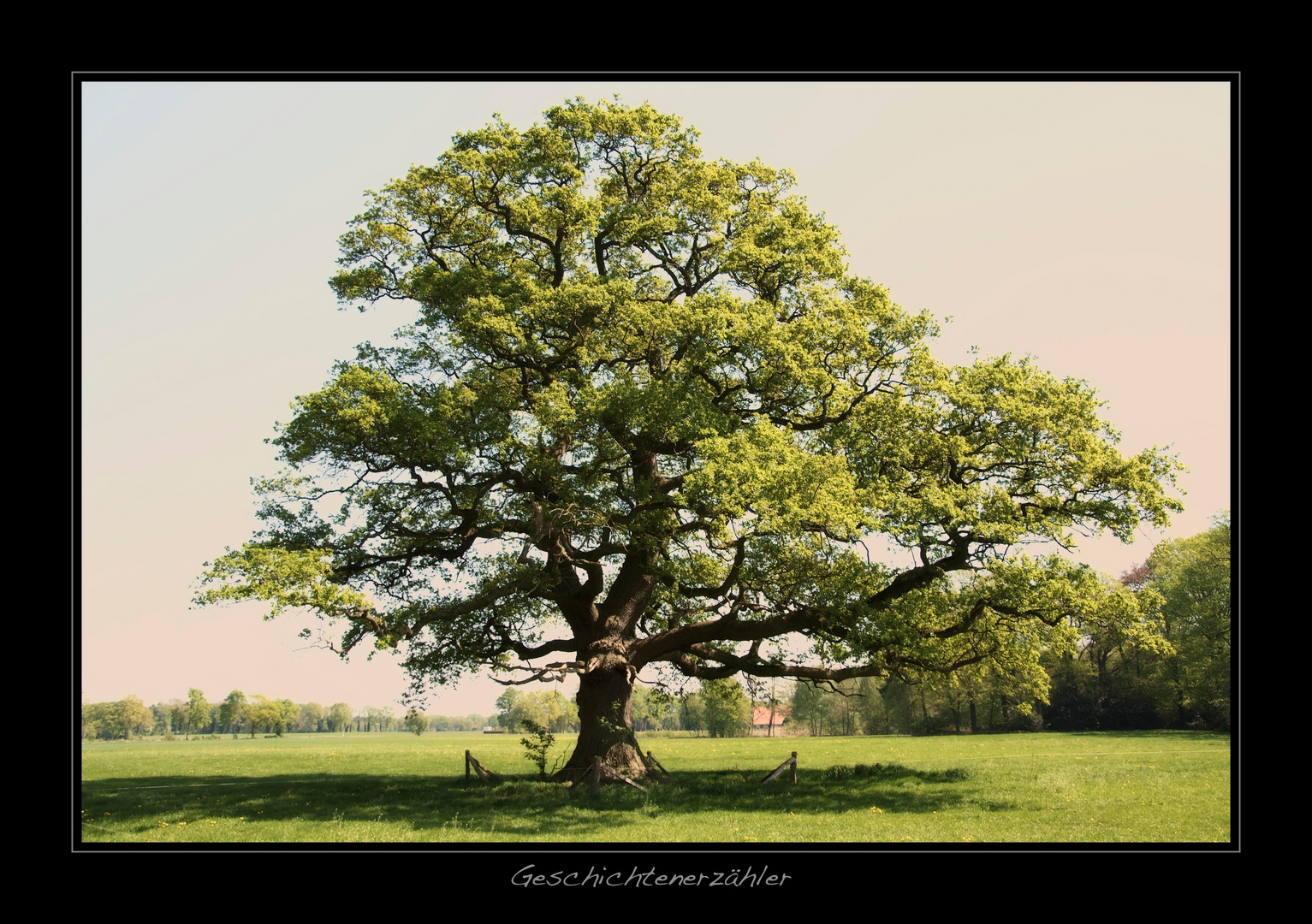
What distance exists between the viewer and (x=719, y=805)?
2166cm

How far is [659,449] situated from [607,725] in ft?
28.1

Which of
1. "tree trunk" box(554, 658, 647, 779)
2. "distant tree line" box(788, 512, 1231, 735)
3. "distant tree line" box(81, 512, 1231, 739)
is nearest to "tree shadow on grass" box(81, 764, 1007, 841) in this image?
"tree trunk" box(554, 658, 647, 779)

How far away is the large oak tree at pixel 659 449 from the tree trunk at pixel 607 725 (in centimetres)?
8

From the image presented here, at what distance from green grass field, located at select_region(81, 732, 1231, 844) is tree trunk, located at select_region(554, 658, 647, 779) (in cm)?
135

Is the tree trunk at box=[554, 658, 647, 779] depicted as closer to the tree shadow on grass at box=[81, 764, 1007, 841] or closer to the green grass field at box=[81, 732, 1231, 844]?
the tree shadow on grass at box=[81, 764, 1007, 841]

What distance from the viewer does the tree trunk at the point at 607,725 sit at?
83.7ft

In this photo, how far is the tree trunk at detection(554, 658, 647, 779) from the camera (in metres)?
25.5

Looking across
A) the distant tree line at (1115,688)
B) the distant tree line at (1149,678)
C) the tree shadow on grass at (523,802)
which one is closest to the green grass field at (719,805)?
the tree shadow on grass at (523,802)

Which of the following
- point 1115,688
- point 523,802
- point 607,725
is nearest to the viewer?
point 523,802

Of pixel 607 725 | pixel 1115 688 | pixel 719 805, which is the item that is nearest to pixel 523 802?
pixel 607 725

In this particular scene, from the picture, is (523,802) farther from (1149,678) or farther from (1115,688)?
(1115,688)
